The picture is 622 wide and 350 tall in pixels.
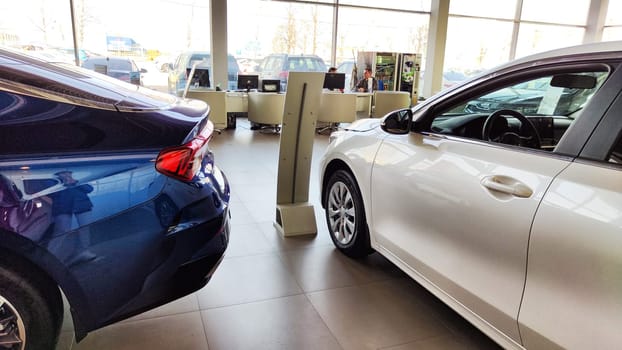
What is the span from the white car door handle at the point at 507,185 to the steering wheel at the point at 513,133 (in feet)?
1.44

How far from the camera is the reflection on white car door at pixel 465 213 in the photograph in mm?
1519

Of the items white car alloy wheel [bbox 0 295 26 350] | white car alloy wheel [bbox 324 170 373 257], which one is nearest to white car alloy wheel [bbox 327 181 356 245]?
white car alloy wheel [bbox 324 170 373 257]

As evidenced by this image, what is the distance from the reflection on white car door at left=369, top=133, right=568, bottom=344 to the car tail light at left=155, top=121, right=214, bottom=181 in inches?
38.4

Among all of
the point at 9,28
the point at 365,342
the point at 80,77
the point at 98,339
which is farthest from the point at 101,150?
the point at 9,28

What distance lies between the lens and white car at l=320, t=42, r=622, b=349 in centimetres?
130

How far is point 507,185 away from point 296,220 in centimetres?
184

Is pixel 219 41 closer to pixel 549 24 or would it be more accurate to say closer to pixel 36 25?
pixel 36 25

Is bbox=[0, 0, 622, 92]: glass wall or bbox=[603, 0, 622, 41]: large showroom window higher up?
bbox=[603, 0, 622, 41]: large showroom window

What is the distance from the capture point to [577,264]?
51.9 inches

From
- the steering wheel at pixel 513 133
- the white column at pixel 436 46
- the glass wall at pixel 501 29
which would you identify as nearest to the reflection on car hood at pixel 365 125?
the steering wheel at pixel 513 133

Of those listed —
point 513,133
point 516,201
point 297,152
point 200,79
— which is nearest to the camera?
point 516,201

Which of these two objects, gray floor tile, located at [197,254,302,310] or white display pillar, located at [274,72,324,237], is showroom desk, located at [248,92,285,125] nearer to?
white display pillar, located at [274,72,324,237]

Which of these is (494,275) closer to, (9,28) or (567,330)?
(567,330)

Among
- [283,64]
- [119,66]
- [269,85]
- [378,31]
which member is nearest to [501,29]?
[378,31]
